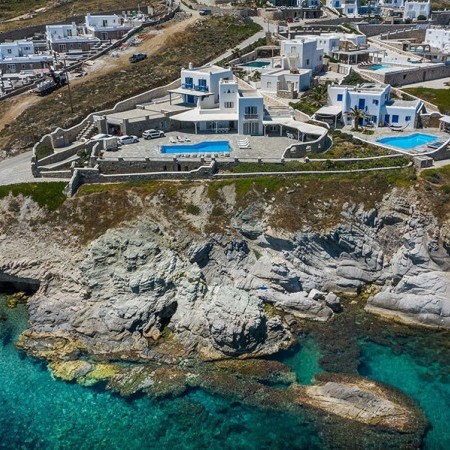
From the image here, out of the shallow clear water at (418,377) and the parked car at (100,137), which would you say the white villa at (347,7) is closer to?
the parked car at (100,137)

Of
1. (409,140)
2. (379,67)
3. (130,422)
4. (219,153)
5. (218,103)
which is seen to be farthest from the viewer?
(379,67)

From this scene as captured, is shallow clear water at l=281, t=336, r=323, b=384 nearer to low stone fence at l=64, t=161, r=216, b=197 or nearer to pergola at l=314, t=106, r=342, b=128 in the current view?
low stone fence at l=64, t=161, r=216, b=197

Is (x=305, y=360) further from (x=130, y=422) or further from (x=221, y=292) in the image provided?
(x=130, y=422)

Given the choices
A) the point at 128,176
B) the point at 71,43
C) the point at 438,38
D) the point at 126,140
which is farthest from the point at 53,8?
the point at 128,176

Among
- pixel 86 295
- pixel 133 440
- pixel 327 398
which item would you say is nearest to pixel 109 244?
pixel 86 295

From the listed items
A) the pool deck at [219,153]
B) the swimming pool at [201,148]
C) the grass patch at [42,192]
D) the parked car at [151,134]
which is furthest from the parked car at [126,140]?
the grass patch at [42,192]

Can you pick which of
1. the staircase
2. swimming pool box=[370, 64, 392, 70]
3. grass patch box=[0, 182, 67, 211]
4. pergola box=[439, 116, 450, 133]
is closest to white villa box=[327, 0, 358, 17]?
swimming pool box=[370, 64, 392, 70]
